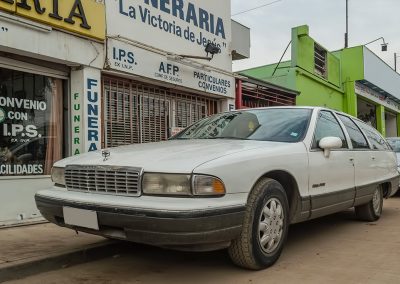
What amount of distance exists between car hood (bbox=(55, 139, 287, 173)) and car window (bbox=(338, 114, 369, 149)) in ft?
6.25

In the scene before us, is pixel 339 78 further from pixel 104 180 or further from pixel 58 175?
pixel 104 180

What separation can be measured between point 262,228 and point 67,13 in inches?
170

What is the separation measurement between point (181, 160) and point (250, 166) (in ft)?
1.92

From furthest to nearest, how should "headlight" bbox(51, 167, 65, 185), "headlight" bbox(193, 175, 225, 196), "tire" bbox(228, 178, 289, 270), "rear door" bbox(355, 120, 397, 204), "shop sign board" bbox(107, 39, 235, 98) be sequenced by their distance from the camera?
"shop sign board" bbox(107, 39, 235, 98) < "rear door" bbox(355, 120, 397, 204) < "headlight" bbox(51, 167, 65, 185) < "tire" bbox(228, 178, 289, 270) < "headlight" bbox(193, 175, 225, 196)

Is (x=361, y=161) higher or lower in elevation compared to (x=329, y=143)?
lower

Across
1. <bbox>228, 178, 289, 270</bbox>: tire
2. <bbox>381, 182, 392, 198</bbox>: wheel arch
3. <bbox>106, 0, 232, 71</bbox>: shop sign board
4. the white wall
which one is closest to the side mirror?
<bbox>228, 178, 289, 270</bbox>: tire

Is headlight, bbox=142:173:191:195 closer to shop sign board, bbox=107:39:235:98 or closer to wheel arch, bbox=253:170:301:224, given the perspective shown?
wheel arch, bbox=253:170:301:224

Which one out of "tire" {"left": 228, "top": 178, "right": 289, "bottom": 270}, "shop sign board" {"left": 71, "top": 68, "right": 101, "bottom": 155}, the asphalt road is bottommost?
the asphalt road

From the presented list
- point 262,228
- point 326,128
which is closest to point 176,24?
point 326,128

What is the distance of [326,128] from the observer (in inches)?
207

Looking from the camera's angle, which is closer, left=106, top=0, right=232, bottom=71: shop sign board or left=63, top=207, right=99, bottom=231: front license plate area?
left=63, top=207, right=99, bottom=231: front license plate area

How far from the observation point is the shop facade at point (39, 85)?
599 centimetres

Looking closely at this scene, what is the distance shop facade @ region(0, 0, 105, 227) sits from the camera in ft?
19.7

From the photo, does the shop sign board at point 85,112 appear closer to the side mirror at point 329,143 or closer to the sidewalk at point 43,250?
the sidewalk at point 43,250
